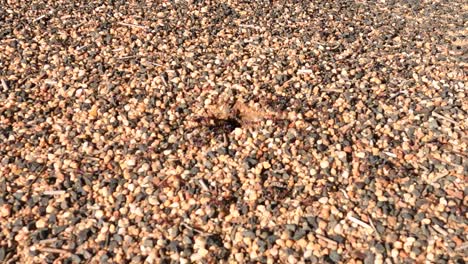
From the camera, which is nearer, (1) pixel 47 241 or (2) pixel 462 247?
(2) pixel 462 247

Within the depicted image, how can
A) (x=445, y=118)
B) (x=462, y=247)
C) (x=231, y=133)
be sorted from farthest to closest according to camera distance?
(x=445, y=118)
(x=231, y=133)
(x=462, y=247)

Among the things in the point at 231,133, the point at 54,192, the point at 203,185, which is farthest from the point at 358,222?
the point at 54,192

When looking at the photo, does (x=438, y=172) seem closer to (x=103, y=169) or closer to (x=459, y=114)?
(x=459, y=114)

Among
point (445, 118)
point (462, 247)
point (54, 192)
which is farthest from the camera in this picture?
point (445, 118)

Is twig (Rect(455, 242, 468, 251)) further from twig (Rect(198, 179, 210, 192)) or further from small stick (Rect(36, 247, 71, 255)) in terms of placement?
small stick (Rect(36, 247, 71, 255))

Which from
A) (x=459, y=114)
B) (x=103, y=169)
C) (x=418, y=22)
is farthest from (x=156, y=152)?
(x=418, y=22)

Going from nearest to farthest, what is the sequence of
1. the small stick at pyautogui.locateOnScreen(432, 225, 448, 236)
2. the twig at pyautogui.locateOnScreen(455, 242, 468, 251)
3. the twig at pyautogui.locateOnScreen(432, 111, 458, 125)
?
1. the twig at pyautogui.locateOnScreen(455, 242, 468, 251)
2. the small stick at pyautogui.locateOnScreen(432, 225, 448, 236)
3. the twig at pyautogui.locateOnScreen(432, 111, 458, 125)

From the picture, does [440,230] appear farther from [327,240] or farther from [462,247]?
[327,240]

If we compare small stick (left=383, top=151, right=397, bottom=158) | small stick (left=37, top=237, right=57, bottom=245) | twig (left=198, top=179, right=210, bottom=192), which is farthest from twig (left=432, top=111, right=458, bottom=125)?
small stick (left=37, top=237, right=57, bottom=245)

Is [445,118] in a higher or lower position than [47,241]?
higher
